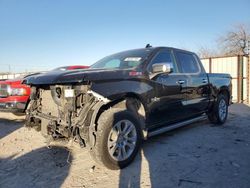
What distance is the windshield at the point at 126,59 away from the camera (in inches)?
173

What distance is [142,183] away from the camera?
3.11 metres

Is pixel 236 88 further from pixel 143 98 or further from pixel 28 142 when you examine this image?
pixel 28 142

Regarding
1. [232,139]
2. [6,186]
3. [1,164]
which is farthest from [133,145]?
[232,139]

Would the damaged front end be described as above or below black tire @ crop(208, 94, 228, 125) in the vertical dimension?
above

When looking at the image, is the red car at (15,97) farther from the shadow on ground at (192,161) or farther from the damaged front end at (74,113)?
the shadow on ground at (192,161)

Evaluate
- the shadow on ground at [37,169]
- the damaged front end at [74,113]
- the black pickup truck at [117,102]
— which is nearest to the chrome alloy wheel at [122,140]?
the black pickup truck at [117,102]

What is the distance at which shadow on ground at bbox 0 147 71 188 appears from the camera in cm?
321

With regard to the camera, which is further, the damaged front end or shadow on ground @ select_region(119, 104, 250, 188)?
the damaged front end

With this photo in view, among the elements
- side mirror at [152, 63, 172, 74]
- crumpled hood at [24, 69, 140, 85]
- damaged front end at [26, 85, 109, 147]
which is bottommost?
damaged front end at [26, 85, 109, 147]

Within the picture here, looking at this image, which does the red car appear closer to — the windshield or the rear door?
the windshield

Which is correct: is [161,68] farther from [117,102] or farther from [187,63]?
[187,63]

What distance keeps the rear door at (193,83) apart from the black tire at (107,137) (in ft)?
6.45

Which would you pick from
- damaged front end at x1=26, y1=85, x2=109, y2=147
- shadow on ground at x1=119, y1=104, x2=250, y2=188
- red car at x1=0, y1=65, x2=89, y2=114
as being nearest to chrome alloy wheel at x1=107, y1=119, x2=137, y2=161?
shadow on ground at x1=119, y1=104, x2=250, y2=188

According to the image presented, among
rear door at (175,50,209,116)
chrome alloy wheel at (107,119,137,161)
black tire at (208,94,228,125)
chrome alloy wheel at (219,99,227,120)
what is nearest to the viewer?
chrome alloy wheel at (107,119,137,161)
